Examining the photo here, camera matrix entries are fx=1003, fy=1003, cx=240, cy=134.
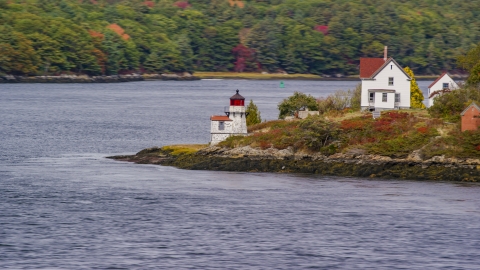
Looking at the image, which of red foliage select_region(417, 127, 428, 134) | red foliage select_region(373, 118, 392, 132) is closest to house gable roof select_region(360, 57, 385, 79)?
red foliage select_region(373, 118, 392, 132)

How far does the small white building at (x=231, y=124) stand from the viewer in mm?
79625

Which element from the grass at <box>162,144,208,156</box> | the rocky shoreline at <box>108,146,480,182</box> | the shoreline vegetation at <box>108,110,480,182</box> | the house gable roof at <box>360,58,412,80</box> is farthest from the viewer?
the house gable roof at <box>360,58,412,80</box>

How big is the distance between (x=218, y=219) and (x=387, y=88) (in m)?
32.3

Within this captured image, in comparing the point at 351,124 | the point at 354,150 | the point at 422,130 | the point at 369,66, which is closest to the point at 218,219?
the point at 354,150

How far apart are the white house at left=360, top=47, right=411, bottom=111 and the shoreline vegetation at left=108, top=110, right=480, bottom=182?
5.76 metres

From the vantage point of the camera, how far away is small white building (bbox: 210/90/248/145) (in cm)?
7962

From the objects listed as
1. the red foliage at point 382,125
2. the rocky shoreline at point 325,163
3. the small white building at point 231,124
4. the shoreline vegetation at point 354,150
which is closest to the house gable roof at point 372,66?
the shoreline vegetation at point 354,150

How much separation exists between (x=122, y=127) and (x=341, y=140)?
48563mm

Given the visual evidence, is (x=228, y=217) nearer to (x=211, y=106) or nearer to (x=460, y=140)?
(x=460, y=140)

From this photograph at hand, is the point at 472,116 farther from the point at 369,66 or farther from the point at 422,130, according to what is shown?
the point at 369,66

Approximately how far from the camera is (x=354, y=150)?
7338 cm

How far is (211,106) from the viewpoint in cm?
15625

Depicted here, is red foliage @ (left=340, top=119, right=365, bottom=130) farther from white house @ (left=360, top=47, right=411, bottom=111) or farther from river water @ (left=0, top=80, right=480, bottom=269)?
white house @ (left=360, top=47, right=411, bottom=111)

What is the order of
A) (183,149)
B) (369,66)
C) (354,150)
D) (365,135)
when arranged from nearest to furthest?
(354,150) → (365,135) → (183,149) → (369,66)
